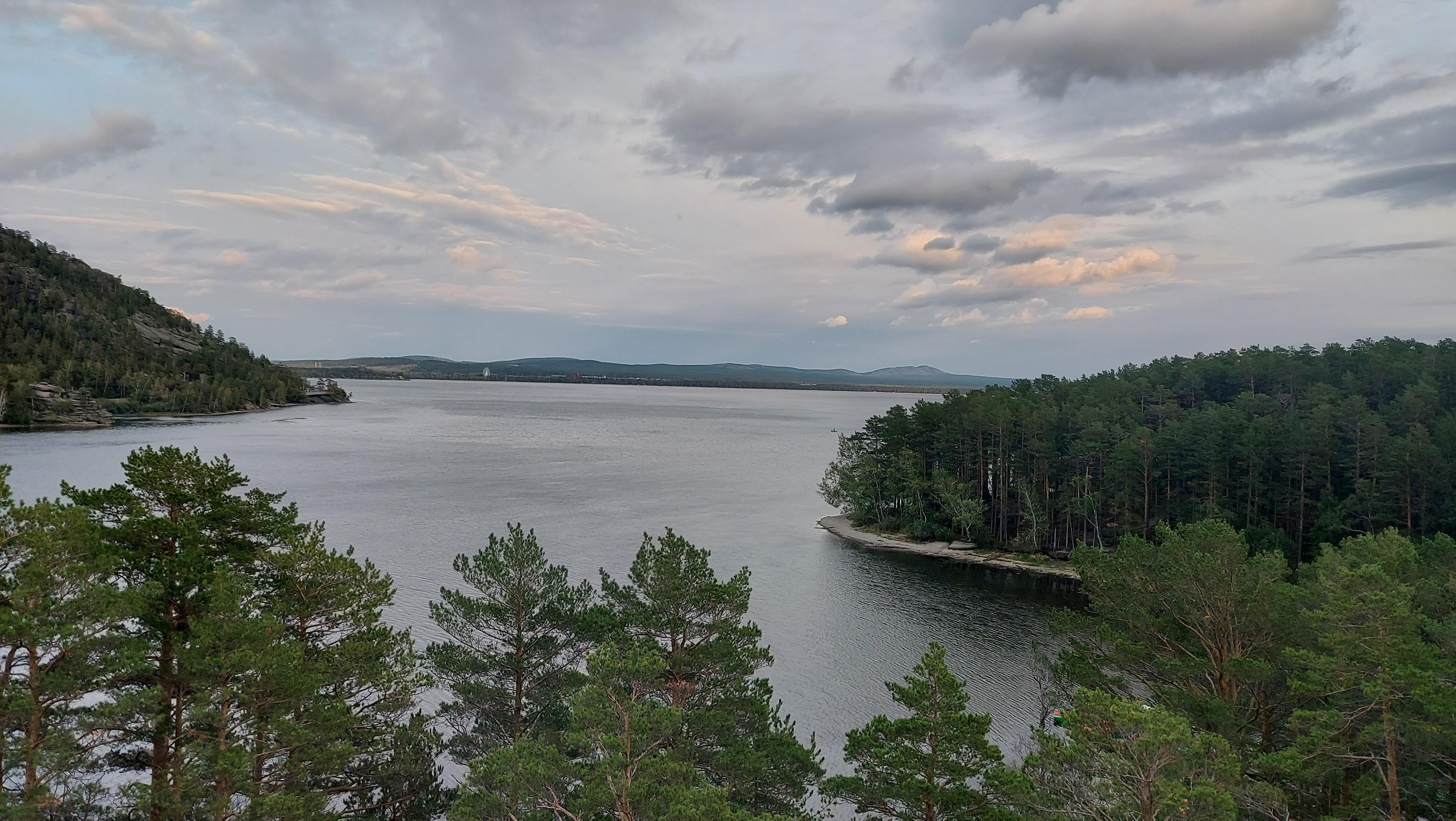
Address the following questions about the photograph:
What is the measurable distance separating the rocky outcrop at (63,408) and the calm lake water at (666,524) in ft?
24.6

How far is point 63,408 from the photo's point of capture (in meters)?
120

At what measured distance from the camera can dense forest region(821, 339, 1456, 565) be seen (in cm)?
4344

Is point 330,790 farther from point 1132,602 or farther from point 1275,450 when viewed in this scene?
point 1275,450

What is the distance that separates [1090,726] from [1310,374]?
6351 centimetres

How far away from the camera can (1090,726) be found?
12.6m

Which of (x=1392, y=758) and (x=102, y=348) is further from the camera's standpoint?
(x=102, y=348)

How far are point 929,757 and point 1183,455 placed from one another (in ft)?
154

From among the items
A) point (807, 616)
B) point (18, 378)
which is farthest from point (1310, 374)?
point (18, 378)

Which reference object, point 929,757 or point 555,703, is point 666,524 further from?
point 929,757

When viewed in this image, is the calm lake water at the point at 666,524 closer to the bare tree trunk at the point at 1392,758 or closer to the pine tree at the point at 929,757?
the pine tree at the point at 929,757

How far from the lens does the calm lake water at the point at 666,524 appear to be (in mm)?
32281

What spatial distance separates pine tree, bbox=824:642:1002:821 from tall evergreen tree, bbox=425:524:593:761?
679 cm

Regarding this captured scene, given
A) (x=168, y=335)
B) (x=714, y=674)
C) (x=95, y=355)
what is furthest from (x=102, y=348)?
(x=714, y=674)

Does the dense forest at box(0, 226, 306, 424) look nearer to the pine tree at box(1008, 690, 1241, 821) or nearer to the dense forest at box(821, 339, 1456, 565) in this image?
the dense forest at box(821, 339, 1456, 565)
